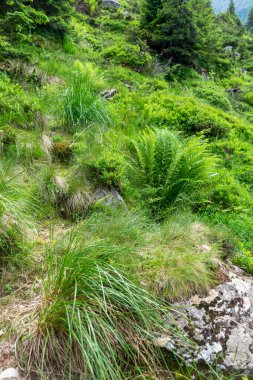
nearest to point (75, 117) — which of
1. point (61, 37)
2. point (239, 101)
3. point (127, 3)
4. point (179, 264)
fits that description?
point (179, 264)

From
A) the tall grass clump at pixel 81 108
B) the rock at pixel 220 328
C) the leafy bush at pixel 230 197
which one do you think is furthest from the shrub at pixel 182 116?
the rock at pixel 220 328

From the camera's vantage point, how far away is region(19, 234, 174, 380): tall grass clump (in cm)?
196

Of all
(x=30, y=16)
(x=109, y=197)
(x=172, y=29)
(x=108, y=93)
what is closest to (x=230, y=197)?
(x=109, y=197)

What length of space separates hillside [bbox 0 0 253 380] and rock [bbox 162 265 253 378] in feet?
0.03

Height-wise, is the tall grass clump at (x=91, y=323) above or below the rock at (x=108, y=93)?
below

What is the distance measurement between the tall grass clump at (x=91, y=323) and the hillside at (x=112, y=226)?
0.01 m

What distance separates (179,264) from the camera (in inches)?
109

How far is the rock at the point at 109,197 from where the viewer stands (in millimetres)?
3791

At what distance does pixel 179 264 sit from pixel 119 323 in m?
0.86

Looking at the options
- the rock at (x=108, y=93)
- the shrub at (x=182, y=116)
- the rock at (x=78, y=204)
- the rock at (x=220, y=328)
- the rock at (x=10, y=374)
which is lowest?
the rock at (x=10, y=374)

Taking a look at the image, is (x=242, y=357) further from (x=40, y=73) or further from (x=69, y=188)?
(x=40, y=73)

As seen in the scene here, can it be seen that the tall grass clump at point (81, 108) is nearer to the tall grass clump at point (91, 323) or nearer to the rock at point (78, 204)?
the rock at point (78, 204)

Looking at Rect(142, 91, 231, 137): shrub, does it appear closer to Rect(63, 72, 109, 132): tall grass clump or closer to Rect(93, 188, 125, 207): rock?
Rect(63, 72, 109, 132): tall grass clump

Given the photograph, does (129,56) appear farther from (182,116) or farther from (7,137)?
(7,137)
